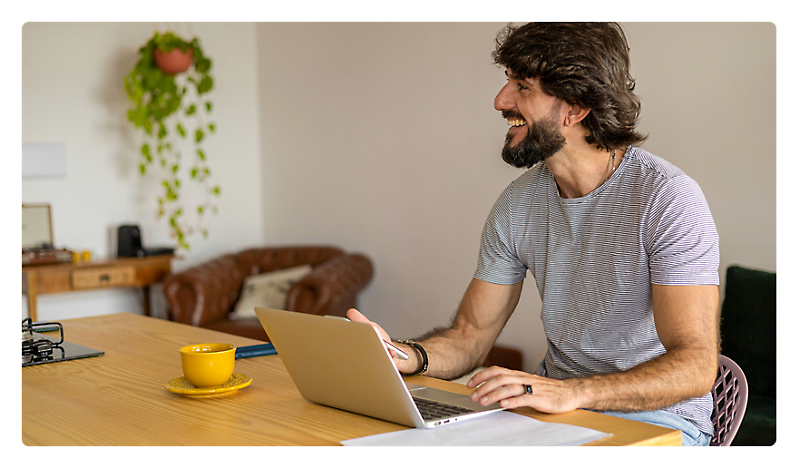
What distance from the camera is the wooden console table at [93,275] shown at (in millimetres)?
3842

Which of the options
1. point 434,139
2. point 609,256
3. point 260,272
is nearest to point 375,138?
point 434,139

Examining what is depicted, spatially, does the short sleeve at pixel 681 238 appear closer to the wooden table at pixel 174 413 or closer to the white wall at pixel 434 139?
the wooden table at pixel 174 413

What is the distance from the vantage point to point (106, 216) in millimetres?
4605

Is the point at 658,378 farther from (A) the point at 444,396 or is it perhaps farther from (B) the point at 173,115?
(B) the point at 173,115

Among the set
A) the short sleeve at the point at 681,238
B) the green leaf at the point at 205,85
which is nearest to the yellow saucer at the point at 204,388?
the short sleeve at the point at 681,238

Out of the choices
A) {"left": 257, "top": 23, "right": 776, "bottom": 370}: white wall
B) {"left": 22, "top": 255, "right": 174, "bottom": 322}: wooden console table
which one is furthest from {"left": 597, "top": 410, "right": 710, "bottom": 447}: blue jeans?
{"left": 22, "top": 255, "right": 174, "bottom": 322}: wooden console table

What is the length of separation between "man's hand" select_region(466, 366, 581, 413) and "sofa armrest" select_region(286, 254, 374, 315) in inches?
99.6

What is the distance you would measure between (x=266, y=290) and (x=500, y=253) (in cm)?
279

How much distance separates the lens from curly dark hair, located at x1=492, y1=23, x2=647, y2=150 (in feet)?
4.86

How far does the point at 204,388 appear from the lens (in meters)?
1.16
